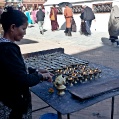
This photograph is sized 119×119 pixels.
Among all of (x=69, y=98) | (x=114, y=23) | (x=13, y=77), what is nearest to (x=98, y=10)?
(x=114, y=23)

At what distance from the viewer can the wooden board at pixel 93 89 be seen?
2021mm

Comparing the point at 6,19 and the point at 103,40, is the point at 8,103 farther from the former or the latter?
the point at 103,40

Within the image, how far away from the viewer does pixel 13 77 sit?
1732mm

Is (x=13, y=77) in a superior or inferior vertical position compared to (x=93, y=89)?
superior

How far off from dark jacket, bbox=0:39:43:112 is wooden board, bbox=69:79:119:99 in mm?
401

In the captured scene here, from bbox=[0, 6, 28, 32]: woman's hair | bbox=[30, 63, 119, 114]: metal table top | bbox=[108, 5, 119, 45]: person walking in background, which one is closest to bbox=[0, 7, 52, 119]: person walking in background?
bbox=[0, 6, 28, 32]: woman's hair

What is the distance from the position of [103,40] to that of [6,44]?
973 centimetres

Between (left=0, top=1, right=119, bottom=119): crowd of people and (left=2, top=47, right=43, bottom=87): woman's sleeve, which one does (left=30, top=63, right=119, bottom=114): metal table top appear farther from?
(left=2, top=47, right=43, bottom=87): woman's sleeve

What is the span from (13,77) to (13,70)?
0.06 metres

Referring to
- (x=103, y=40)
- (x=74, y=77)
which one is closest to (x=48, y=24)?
(x=103, y=40)

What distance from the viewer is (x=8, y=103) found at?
189 centimetres

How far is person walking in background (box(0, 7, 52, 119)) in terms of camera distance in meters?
1.71

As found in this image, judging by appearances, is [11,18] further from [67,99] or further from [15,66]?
[67,99]

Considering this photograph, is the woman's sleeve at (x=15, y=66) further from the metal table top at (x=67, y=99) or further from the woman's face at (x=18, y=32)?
the metal table top at (x=67, y=99)
